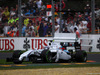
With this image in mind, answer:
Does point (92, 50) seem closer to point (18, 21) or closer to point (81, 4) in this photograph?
point (81, 4)

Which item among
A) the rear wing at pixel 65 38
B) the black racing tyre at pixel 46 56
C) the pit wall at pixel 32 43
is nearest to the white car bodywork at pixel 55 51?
the black racing tyre at pixel 46 56

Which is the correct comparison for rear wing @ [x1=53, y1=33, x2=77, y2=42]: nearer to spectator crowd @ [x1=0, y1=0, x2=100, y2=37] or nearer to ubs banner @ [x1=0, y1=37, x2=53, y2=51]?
spectator crowd @ [x1=0, y1=0, x2=100, y2=37]

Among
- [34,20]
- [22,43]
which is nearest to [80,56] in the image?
[34,20]

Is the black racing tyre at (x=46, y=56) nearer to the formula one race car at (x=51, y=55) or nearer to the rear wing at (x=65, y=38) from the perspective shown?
the formula one race car at (x=51, y=55)

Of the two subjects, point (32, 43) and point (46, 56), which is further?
point (32, 43)

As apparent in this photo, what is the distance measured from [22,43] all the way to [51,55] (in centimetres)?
779

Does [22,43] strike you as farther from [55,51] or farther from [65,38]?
[55,51]

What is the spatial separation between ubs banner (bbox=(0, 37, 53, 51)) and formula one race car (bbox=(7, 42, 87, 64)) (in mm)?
6435

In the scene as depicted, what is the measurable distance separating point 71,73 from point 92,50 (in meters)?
10.4

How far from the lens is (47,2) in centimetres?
1831

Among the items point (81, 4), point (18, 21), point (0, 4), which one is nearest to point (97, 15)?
point (81, 4)

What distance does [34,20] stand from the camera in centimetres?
1830

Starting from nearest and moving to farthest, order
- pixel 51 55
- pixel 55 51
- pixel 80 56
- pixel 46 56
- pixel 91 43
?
pixel 46 56 → pixel 51 55 → pixel 55 51 → pixel 80 56 → pixel 91 43

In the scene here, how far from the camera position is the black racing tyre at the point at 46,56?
34.1 ft
